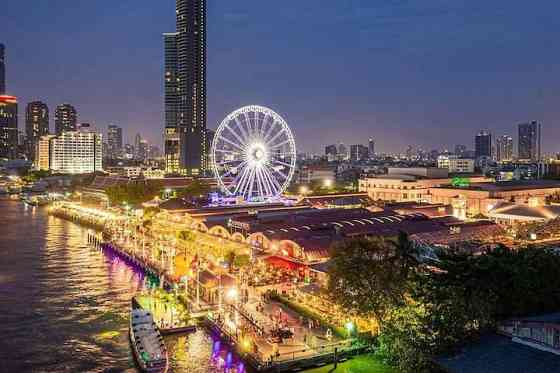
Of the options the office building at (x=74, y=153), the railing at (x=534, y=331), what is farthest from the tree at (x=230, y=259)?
the office building at (x=74, y=153)

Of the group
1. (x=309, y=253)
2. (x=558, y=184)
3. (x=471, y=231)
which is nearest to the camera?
(x=309, y=253)

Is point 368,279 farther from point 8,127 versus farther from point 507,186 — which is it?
point 8,127

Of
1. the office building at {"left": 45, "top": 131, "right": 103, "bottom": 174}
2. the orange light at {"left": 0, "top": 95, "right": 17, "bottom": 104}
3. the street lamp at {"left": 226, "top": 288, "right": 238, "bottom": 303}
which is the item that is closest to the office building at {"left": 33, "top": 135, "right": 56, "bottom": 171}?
the office building at {"left": 45, "top": 131, "right": 103, "bottom": 174}

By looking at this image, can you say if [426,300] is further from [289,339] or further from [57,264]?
[57,264]

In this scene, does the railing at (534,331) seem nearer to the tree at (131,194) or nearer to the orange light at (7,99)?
the tree at (131,194)

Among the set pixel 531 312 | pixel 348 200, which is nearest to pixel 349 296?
pixel 531 312

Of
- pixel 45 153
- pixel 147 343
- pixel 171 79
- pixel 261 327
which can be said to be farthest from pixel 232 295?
pixel 45 153
